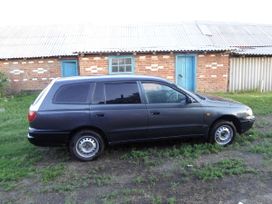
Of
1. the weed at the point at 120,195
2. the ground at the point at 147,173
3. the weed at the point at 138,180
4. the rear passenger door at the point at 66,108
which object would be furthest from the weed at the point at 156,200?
the rear passenger door at the point at 66,108

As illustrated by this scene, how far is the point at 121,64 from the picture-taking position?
655 inches

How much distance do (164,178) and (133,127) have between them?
4.63ft

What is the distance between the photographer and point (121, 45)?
1742 cm

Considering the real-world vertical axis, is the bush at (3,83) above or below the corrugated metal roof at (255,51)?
below

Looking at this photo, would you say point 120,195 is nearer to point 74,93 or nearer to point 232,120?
point 74,93

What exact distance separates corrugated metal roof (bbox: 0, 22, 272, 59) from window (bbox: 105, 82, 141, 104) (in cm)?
993

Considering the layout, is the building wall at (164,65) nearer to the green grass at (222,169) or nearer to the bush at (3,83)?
the bush at (3,83)

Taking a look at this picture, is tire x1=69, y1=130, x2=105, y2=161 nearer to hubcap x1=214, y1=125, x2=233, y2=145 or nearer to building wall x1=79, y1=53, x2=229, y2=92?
hubcap x1=214, y1=125, x2=233, y2=145

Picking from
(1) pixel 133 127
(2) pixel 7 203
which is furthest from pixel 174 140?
(2) pixel 7 203

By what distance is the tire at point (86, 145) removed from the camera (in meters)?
6.25

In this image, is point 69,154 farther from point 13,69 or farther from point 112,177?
point 13,69

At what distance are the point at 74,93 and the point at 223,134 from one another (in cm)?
319

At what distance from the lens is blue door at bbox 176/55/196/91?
16625 mm

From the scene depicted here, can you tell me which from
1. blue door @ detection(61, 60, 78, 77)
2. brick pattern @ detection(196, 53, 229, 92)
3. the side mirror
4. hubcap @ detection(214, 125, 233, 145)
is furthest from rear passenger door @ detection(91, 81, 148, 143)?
blue door @ detection(61, 60, 78, 77)
